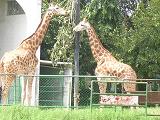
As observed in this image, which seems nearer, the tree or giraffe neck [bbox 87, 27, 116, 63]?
giraffe neck [bbox 87, 27, 116, 63]

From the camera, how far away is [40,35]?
56.7 ft

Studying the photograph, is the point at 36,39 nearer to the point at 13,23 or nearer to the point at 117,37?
the point at 13,23

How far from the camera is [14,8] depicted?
22.0 meters

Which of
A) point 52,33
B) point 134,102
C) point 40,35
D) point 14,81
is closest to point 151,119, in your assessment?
point 134,102

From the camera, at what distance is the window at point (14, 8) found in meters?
21.6

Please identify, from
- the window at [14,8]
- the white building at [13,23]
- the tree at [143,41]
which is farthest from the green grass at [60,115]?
the window at [14,8]

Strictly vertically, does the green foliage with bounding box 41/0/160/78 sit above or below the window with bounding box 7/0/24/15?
below

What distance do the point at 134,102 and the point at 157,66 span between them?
8977 millimetres

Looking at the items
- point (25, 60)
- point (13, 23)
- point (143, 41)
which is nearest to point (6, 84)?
point (25, 60)

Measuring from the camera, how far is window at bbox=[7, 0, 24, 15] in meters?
21.6

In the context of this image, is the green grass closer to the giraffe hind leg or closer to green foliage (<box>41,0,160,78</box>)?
the giraffe hind leg

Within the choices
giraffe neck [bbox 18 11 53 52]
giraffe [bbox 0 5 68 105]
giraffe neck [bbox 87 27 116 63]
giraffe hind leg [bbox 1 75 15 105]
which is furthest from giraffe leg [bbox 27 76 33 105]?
giraffe neck [bbox 87 27 116 63]

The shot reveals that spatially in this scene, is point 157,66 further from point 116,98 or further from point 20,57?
point 116,98

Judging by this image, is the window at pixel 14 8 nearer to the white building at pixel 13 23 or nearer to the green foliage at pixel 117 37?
the white building at pixel 13 23
